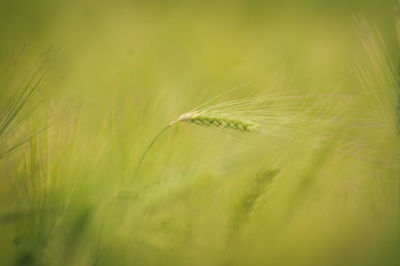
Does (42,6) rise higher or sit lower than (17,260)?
higher

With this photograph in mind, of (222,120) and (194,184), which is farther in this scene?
(194,184)

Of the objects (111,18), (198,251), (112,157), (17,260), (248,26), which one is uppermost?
(111,18)

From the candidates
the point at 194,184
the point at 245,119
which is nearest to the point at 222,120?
the point at 245,119

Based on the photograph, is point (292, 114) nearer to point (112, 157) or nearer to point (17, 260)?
point (112, 157)

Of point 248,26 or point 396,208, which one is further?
point 248,26

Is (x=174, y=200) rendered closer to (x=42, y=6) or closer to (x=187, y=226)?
(x=187, y=226)

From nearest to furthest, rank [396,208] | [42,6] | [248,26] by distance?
1. [396,208]
2. [42,6]
3. [248,26]

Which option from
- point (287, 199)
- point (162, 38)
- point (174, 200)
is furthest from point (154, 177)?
point (162, 38)

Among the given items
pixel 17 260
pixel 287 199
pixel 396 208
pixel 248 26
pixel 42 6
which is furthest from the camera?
pixel 248 26

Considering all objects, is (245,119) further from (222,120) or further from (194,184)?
(194,184)
